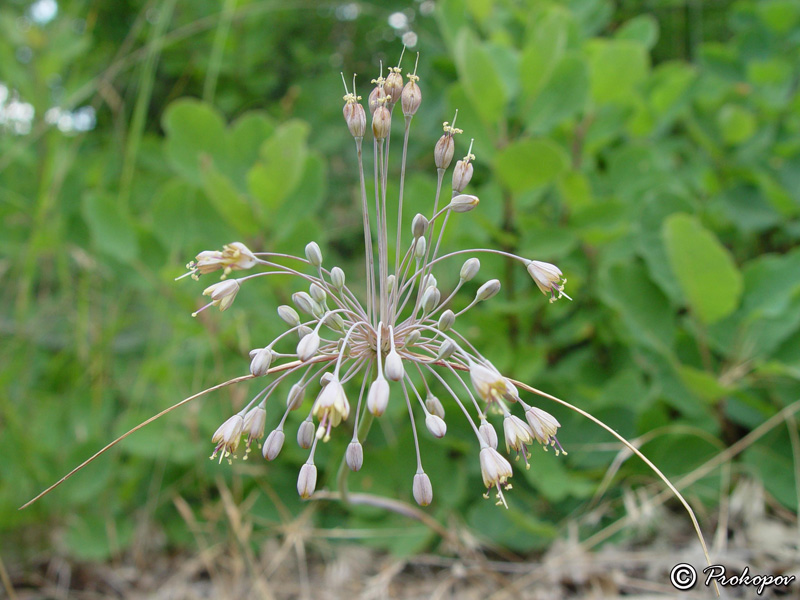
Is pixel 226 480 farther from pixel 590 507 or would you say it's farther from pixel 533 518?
pixel 590 507

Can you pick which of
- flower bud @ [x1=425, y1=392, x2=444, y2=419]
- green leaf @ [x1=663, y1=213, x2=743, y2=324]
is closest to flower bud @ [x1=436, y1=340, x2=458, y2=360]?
flower bud @ [x1=425, y1=392, x2=444, y2=419]

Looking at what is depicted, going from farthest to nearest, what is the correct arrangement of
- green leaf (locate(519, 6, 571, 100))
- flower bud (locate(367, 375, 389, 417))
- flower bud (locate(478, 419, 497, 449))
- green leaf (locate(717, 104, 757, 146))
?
green leaf (locate(717, 104, 757, 146)), green leaf (locate(519, 6, 571, 100)), flower bud (locate(478, 419, 497, 449)), flower bud (locate(367, 375, 389, 417))

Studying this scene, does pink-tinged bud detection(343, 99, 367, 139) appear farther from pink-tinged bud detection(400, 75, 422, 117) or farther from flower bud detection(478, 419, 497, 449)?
flower bud detection(478, 419, 497, 449)

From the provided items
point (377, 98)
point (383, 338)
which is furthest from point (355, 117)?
point (383, 338)

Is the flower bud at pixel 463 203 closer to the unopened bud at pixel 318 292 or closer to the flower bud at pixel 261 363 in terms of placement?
the unopened bud at pixel 318 292

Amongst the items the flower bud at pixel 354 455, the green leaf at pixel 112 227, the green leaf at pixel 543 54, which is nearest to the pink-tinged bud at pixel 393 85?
the flower bud at pixel 354 455

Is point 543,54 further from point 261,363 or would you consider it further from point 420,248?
point 261,363
